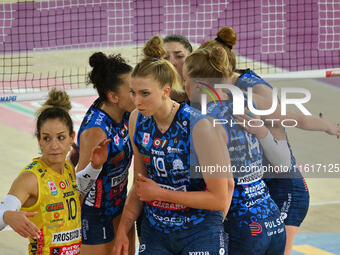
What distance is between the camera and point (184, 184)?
4816 millimetres

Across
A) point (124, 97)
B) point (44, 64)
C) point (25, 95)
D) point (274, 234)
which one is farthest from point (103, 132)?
point (44, 64)

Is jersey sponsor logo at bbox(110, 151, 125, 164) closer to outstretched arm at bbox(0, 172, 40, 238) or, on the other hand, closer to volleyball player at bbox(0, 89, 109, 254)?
volleyball player at bbox(0, 89, 109, 254)

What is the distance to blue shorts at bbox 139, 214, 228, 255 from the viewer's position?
4773 mm

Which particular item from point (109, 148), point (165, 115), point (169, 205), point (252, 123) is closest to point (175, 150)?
point (165, 115)

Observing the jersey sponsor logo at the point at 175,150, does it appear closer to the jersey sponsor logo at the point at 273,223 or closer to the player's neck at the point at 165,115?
the player's neck at the point at 165,115

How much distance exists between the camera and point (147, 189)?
15.5 ft

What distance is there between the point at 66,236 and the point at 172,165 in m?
0.96

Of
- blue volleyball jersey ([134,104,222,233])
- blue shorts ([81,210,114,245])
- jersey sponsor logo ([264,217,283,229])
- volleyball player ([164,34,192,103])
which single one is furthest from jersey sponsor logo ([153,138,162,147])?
volleyball player ([164,34,192,103])

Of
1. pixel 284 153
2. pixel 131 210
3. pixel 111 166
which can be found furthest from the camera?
pixel 111 166

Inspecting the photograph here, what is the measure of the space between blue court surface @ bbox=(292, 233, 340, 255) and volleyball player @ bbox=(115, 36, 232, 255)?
303 centimetres

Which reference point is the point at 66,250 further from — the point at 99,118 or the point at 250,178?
the point at 250,178

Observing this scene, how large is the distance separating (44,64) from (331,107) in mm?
6082

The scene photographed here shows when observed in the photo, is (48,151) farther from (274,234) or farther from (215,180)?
(274,234)

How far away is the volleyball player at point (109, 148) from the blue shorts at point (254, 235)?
3.66 ft
